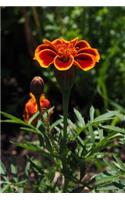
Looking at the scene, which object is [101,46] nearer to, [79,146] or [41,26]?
[41,26]

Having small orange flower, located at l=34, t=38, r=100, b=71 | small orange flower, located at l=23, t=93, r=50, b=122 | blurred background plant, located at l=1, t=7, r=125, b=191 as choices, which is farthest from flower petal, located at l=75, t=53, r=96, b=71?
blurred background plant, located at l=1, t=7, r=125, b=191

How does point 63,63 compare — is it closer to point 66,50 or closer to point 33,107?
point 66,50

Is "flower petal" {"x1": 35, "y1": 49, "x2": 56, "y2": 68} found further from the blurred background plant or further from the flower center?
the blurred background plant

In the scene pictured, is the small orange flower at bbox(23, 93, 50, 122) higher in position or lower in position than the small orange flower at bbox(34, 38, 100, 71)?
lower

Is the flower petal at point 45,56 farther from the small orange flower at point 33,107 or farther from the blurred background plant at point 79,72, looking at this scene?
the blurred background plant at point 79,72

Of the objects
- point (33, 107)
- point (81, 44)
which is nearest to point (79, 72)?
point (33, 107)

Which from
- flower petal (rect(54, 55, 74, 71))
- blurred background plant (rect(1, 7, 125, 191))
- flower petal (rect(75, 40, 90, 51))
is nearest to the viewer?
flower petal (rect(54, 55, 74, 71))
